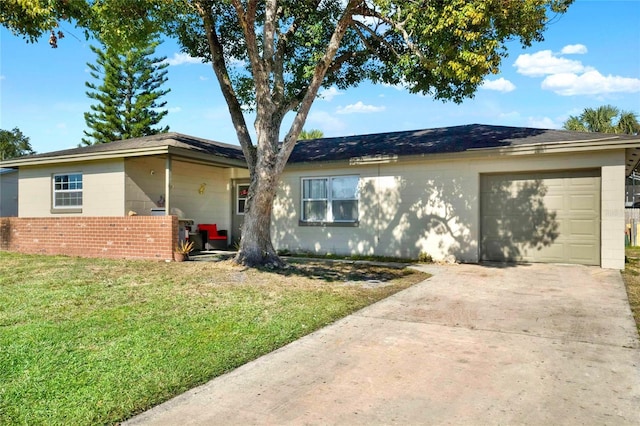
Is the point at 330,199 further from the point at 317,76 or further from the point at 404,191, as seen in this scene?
the point at 317,76

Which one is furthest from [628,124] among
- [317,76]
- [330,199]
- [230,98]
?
[230,98]

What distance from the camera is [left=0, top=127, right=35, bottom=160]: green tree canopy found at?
4134 centimetres

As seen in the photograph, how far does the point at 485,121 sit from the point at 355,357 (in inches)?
503

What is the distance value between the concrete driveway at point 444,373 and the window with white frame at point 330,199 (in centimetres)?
694

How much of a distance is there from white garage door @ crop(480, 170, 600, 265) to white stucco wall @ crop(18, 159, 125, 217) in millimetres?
10722

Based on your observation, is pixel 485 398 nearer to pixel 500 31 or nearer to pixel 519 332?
pixel 519 332

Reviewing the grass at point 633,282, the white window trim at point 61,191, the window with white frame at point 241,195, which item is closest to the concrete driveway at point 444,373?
the grass at point 633,282

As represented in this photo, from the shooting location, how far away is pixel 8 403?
323 centimetres

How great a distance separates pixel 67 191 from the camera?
48.7ft

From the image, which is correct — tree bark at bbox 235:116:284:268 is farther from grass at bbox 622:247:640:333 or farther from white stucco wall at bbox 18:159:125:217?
grass at bbox 622:247:640:333

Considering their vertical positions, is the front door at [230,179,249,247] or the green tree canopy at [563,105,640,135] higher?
the green tree canopy at [563,105,640,135]

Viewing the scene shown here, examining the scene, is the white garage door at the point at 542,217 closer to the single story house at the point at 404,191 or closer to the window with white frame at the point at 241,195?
the single story house at the point at 404,191

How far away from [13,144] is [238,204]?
3778cm

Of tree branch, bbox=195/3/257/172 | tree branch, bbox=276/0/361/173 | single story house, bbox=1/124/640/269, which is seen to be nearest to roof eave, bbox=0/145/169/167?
single story house, bbox=1/124/640/269
